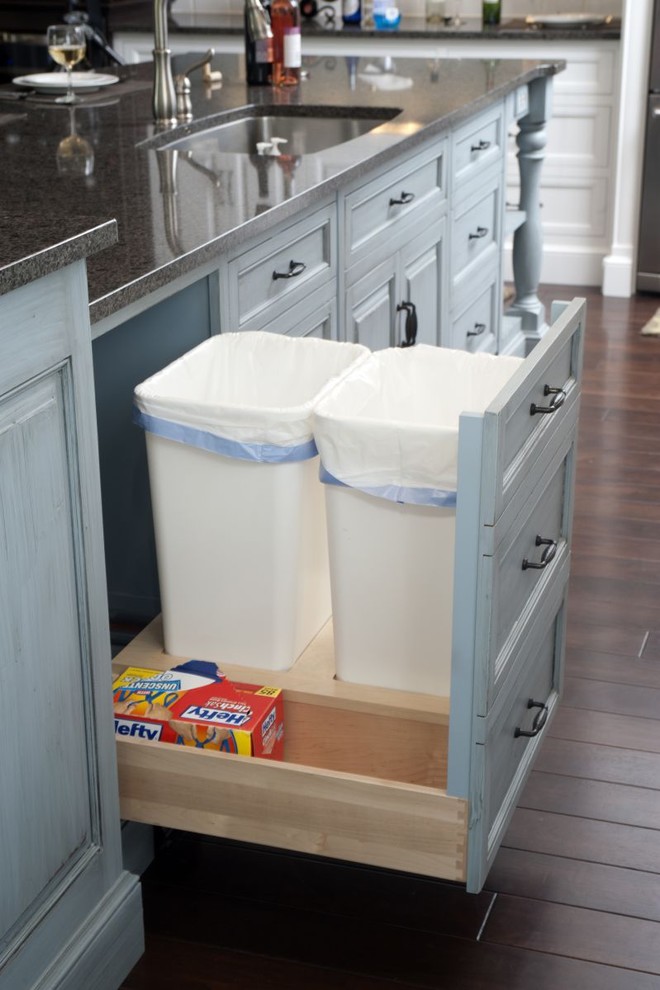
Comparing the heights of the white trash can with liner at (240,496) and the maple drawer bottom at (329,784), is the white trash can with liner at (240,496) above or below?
above

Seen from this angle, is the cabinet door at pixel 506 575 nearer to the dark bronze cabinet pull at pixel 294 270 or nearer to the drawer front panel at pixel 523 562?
the drawer front panel at pixel 523 562

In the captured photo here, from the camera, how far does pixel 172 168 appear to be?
2344 millimetres

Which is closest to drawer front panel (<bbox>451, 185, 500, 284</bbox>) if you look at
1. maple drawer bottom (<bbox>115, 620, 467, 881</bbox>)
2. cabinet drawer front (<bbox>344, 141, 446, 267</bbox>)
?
cabinet drawer front (<bbox>344, 141, 446, 267</bbox>)

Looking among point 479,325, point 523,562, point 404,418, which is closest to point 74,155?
point 404,418

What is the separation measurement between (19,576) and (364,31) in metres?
4.08

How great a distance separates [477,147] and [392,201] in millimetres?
760

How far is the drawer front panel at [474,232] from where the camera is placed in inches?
132

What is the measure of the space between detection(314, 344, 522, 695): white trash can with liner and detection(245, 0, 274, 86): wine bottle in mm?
1929

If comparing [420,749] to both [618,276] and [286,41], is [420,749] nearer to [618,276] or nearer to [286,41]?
[286,41]

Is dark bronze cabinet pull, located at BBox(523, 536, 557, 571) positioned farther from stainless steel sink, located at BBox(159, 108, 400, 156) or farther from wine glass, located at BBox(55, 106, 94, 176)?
stainless steel sink, located at BBox(159, 108, 400, 156)

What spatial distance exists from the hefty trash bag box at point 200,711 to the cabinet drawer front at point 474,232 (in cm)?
193

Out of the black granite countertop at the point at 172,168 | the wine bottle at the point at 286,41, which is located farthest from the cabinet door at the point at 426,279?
the wine bottle at the point at 286,41

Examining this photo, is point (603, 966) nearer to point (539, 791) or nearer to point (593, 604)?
point (539, 791)

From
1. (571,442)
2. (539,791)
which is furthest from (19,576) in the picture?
(539,791)
